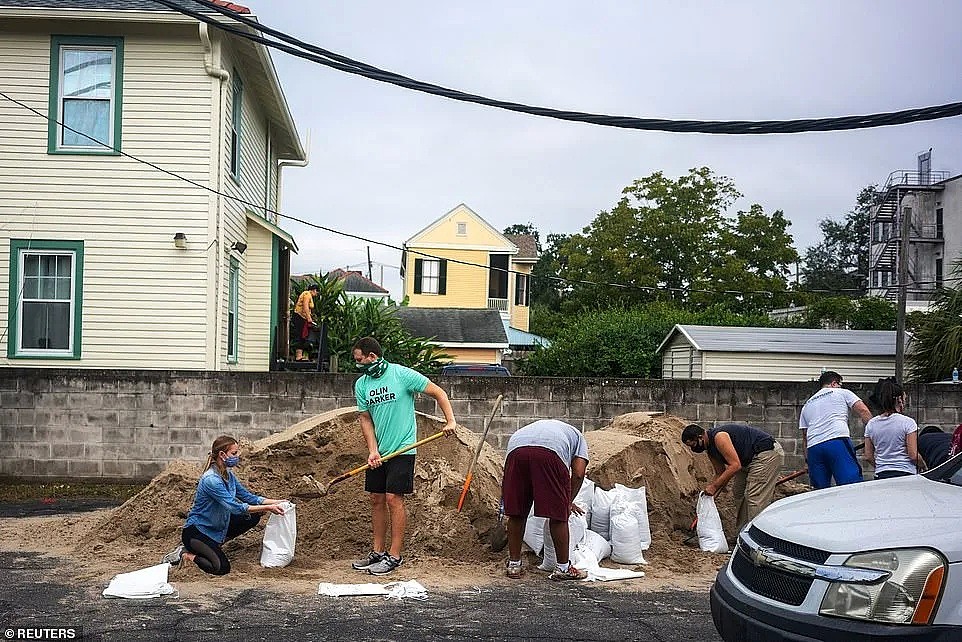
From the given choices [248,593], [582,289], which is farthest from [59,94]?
[582,289]

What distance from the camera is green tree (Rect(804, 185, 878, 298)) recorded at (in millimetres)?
74625

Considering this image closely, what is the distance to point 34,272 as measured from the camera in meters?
16.1

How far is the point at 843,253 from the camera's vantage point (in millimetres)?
80375

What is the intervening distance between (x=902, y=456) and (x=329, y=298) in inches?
520

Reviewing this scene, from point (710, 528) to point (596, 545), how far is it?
4.12ft

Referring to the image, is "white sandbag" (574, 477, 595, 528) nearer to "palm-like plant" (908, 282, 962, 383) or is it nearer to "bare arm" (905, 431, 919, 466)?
"bare arm" (905, 431, 919, 466)

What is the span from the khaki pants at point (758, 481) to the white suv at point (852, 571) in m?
3.96

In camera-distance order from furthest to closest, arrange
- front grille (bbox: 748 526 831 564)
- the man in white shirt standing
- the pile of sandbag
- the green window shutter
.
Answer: the green window shutter → the man in white shirt standing → the pile of sandbag → front grille (bbox: 748 526 831 564)

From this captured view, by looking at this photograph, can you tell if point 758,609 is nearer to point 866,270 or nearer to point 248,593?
point 248,593

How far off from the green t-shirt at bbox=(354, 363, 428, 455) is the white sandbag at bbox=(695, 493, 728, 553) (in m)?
2.85

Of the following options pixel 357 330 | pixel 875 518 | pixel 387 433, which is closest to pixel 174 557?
pixel 387 433

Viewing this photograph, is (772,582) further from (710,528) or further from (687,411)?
(687,411)

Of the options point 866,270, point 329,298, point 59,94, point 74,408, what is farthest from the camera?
point 866,270

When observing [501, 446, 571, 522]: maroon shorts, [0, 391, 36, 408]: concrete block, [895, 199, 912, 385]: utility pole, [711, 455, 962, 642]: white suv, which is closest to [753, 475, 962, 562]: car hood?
[711, 455, 962, 642]: white suv
